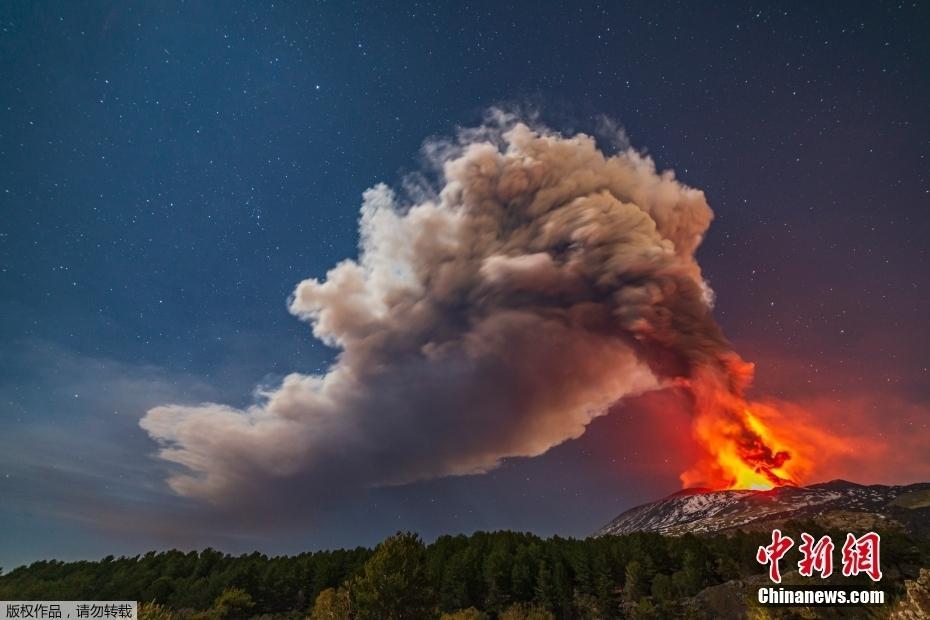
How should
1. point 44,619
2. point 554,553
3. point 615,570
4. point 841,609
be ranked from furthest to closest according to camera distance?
point 554,553
point 615,570
point 841,609
point 44,619

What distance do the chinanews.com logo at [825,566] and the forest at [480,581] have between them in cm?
353

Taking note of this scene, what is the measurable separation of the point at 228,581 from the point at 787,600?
119 metres

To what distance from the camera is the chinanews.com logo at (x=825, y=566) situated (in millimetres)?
48219

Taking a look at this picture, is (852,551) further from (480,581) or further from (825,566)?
(480,581)

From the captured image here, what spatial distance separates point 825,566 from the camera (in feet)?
206

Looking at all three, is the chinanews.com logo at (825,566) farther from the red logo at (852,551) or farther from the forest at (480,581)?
the forest at (480,581)

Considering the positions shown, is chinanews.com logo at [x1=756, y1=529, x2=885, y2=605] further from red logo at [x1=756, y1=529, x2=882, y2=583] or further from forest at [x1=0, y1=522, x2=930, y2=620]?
forest at [x1=0, y1=522, x2=930, y2=620]

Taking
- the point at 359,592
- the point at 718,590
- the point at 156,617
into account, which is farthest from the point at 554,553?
the point at 156,617

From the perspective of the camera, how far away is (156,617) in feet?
223

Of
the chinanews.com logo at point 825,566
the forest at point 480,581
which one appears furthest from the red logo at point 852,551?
the forest at point 480,581

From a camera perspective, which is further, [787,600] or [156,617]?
[156,617]

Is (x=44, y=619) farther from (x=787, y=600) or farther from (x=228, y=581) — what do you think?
(x=787, y=600)

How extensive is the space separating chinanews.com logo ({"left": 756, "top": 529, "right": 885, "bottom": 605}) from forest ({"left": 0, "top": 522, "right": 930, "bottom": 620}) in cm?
353

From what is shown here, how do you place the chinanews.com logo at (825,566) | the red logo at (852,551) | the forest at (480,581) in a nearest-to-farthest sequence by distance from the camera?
1. the red logo at (852,551)
2. the chinanews.com logo at (825,566)
3. the forest at (480,581)
